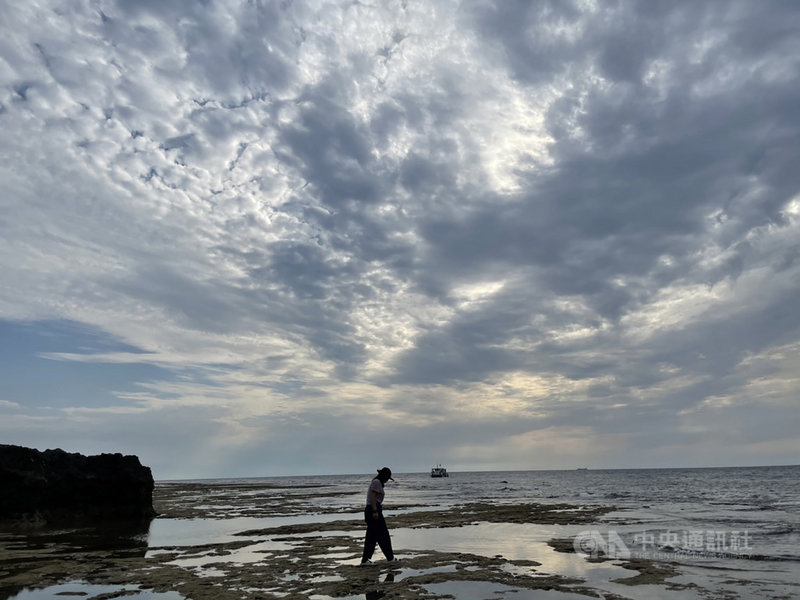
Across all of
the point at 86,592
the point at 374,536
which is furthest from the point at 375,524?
the point at 86,592

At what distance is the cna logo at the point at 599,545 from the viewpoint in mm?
17362

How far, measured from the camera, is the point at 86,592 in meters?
12.2

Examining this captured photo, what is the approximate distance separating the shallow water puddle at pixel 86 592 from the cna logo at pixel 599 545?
12740 mm

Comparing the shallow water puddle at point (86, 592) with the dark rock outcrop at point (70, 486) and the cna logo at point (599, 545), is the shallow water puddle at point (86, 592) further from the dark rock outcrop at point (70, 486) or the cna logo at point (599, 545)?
the dark rock outcrop at point (70, 486)

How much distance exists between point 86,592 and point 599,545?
16506 millimetres

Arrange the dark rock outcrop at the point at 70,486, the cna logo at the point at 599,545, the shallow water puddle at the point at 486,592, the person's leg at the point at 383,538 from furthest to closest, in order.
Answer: the dark rock outcrop at the point at 70,486 < the cna logo at the point at 599,545 < the person's leg at the point at 383,538 < the shallow water puddle at the point at 486,592

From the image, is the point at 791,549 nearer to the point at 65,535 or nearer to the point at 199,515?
the point at 65,535

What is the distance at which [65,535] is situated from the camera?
2455 cm

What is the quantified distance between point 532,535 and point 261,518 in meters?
18.8

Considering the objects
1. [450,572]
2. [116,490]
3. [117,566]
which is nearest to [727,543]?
[450,572]

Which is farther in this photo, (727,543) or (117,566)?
(727,543)

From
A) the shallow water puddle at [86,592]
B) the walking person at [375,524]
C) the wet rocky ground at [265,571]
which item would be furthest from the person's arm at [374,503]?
the shallow water puddle at [86,592]

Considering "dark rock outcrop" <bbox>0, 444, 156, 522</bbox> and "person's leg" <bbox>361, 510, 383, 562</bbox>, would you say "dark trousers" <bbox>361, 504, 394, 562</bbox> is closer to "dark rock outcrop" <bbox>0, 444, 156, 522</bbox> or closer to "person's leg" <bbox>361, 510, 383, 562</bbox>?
"person's leg" <bbox>361, 510, 383, 562</bbox>

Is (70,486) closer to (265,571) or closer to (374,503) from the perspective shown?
(265,571)
